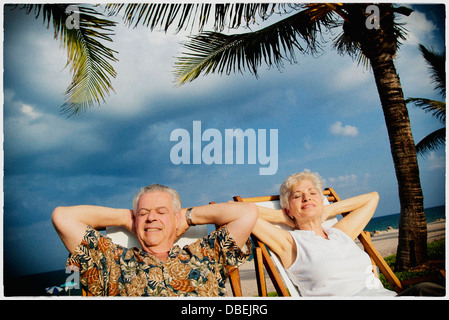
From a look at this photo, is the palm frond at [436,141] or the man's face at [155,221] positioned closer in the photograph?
the man's face at [155,221]

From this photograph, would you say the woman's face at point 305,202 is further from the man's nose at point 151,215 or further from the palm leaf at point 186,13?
the palm leaf at point 186,13

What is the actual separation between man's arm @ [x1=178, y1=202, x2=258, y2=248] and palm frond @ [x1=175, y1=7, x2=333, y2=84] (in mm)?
2288

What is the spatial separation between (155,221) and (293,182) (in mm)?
1265

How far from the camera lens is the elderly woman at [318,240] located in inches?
104

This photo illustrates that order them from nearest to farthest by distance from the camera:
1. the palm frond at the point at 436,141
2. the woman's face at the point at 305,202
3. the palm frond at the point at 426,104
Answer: the woman's face at the point at 305,202 → the palm frond at the point at 436,141 → the palm frond at the point at 426,104

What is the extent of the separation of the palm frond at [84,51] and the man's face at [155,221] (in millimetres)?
1821

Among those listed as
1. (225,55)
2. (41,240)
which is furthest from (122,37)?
(41,240)

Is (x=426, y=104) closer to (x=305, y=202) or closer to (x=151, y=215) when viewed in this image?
(x=305, y=202)

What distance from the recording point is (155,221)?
8.21ft

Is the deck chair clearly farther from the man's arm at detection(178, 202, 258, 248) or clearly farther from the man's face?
the man's face

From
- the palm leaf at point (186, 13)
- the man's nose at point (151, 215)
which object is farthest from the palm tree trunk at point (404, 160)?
the man's nose at point (151, 215)

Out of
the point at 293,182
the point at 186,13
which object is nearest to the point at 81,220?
the point at 293,182

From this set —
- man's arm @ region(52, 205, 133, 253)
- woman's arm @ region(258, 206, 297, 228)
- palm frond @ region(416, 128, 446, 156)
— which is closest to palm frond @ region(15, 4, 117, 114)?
man's arm @ region(52, 205, 133, 253)

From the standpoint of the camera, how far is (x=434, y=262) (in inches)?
167
